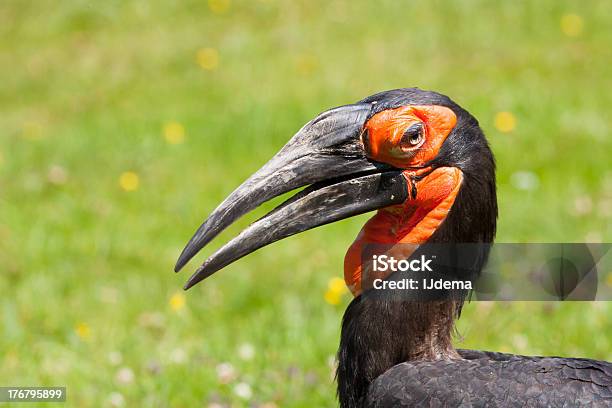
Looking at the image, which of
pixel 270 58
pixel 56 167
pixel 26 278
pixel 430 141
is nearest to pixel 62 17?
pixel 270 58

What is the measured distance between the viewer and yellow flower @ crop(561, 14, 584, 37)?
7.98m

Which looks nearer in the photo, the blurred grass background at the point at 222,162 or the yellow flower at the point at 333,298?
the blurred grass background at the point at 222,162

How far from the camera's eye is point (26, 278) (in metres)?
5.09

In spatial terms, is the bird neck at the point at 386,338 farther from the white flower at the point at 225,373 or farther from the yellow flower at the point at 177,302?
the yellow flower at the point at 177,302

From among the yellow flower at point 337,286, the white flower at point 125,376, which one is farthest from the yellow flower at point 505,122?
the white flower at point 125,376

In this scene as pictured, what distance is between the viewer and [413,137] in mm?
2979

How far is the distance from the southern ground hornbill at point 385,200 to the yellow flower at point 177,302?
6.06ft

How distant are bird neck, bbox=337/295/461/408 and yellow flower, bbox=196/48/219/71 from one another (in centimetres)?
501

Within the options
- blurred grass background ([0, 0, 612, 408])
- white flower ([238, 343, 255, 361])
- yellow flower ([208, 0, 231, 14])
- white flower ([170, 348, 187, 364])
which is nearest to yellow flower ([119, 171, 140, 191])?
blurred grass background ([0, 0, 612, 408])

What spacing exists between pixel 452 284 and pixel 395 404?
476 mm

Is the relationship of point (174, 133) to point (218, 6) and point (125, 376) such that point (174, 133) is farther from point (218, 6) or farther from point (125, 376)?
point (125, 376)

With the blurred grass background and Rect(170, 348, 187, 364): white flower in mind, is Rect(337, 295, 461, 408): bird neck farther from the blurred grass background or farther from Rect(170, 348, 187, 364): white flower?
Rect(170, 348, 187, 364): white flower

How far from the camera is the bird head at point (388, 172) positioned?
296 cm

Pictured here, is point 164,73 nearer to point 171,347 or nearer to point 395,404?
point 171,347
